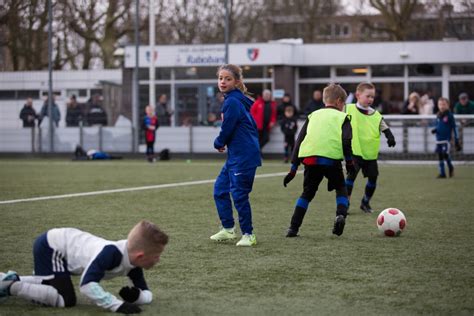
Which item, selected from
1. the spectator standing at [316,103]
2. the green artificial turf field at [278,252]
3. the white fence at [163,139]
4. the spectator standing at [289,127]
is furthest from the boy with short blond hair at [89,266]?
the spectator standing at [316,103]

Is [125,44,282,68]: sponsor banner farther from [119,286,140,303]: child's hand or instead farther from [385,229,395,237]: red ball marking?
[119,286,140,303]: child's hand

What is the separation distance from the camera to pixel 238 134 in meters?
9.01

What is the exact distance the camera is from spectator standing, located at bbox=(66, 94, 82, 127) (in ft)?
95.2

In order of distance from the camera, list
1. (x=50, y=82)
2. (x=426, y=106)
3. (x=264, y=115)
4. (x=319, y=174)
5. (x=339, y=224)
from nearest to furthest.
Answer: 1. (x=339, y=224)
2. (x=319, y=174)
3. (x=426, y=106)
4. (x=264, y=115)
5. (x=50, y=82)

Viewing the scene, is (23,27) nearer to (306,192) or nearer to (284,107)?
(284,107)

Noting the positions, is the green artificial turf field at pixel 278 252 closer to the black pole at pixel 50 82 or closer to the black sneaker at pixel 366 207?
the black sneaker at pixel 366 207

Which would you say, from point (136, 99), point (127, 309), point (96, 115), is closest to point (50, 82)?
point (96, 115)

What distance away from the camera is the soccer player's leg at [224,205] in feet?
30.5

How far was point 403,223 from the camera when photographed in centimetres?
960

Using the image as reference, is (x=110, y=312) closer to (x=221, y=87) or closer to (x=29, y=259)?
(x=29, y=259)

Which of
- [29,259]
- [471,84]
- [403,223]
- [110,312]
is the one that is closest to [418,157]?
[471,84]

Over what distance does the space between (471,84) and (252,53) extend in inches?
287

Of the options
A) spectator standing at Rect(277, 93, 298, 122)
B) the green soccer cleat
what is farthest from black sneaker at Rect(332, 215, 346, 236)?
spectator standing at Rect(277, 93, 298, 122)

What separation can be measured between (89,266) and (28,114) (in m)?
24.0
